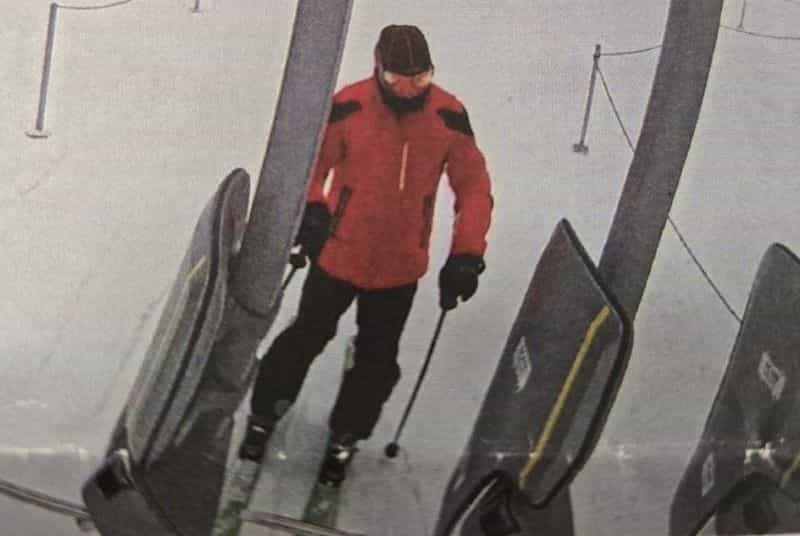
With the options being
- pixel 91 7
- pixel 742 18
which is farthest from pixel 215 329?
pixel 742 18

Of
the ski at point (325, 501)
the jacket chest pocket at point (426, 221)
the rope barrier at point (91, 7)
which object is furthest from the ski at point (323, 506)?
the rope barrier at point (91, 7)

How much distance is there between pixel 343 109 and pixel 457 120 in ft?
0.16

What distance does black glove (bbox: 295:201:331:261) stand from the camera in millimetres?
474

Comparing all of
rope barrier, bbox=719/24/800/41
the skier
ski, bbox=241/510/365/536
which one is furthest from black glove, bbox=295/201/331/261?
rope barrier, bbox=719/24/800/41

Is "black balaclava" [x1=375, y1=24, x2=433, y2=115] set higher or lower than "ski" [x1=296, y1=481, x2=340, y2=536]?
higher

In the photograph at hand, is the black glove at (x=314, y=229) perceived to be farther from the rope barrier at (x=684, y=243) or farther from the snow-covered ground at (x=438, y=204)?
the rope barrier at (x=684, y=243)

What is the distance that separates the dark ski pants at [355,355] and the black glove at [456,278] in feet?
0.04

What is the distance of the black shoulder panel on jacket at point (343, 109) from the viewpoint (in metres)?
0.47

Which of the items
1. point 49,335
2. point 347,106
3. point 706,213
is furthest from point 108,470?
point 706,213

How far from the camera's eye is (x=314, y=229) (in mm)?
478

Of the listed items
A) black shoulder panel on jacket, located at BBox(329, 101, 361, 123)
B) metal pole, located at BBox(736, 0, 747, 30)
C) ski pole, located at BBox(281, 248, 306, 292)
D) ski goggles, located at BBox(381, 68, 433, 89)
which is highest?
metal pole, located at BBox(736, 0, 747, 30)

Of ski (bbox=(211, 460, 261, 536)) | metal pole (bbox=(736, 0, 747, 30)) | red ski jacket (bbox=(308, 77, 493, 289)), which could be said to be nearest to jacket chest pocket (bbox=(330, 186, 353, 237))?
red ski jacket (bbox=(308, 77, 493, 289))

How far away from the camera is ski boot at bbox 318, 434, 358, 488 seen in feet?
1.62

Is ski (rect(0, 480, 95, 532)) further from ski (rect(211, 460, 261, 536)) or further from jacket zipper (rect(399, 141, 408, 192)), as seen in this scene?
jacket zipper (rect(399, 141, 408, 192))
